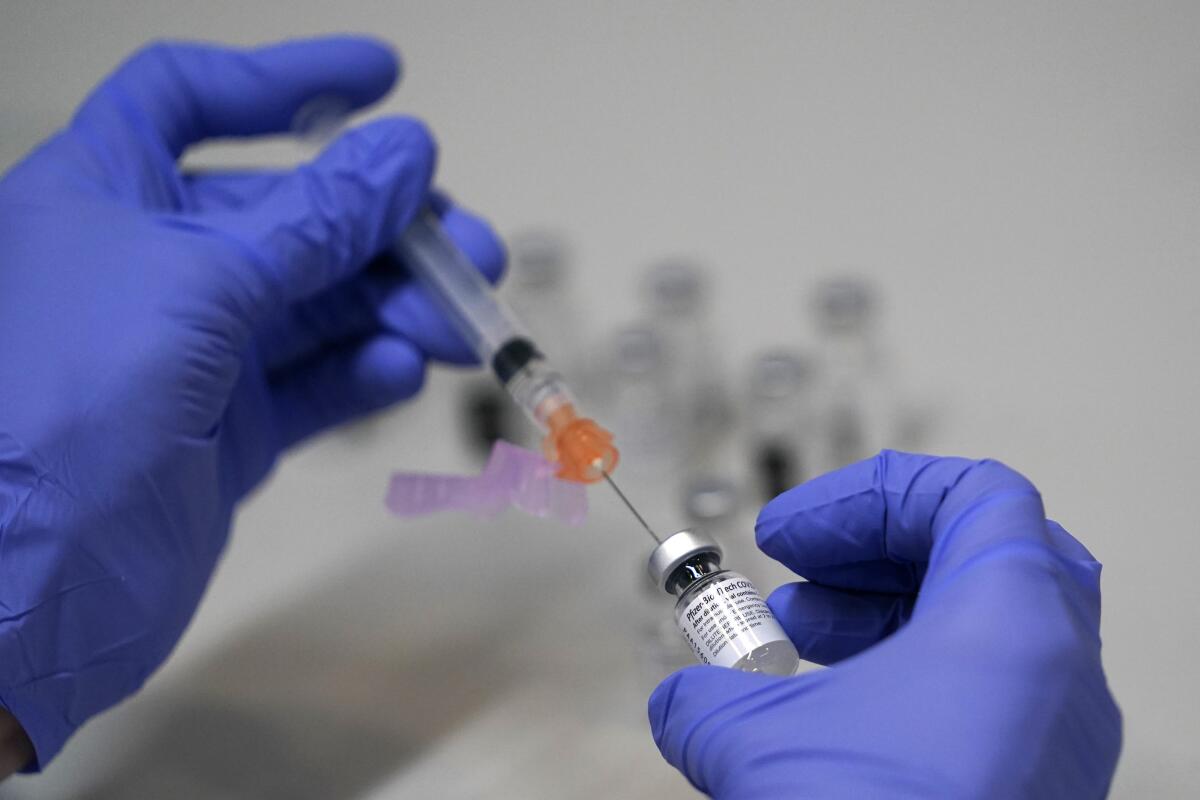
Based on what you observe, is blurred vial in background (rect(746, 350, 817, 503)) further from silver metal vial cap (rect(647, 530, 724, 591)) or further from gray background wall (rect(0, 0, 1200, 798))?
silver metal vial cap (rect(647, 530, 724, 591))

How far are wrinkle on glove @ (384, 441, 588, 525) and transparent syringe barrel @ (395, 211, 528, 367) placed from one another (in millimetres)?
175

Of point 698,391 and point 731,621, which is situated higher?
point 731,621

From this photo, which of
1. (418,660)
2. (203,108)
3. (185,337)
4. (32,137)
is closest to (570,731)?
(418,660)

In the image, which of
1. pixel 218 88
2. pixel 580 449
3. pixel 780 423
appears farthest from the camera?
pixel 780 423

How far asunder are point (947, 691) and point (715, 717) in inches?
6.9

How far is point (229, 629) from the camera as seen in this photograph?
160cm

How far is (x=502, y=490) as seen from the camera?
1.27m

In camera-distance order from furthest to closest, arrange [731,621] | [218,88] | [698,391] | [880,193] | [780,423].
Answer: [880,193] → [698,391] → [780,423] → [218,88] → [731,621]

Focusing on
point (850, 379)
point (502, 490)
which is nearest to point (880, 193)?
point (850, 379)

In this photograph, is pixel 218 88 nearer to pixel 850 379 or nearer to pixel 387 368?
pixel 387 368

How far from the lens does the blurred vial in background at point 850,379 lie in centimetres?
171

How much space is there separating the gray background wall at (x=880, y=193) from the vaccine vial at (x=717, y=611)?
1.80ft

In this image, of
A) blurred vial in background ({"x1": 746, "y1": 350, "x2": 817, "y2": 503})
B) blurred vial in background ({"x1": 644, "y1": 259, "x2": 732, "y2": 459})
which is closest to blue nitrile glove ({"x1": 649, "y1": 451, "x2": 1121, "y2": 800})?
blurred vial in background ({"x1": 746, "y1": 350, "x2": 817, "y2": 503})

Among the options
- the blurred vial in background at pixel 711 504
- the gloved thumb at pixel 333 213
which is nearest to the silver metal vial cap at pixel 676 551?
the blurred vial in background at pixel 711 504
